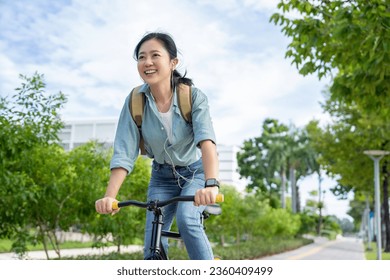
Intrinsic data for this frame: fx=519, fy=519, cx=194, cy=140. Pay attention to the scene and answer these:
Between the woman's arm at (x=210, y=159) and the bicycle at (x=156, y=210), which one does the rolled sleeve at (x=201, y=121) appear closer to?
the woman's arm at (x=210, y=159)

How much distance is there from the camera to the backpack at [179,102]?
2.37 m

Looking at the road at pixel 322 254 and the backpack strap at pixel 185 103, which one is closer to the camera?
the backpack strap at pixel 185 103

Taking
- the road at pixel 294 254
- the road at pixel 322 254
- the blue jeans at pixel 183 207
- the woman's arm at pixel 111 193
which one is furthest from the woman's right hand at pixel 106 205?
the road at pixel 322 254

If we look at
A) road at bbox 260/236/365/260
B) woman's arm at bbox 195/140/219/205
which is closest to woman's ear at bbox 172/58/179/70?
woman's arm at bbox 195/140/219/205

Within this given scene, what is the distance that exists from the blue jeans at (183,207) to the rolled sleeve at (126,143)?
172 mm

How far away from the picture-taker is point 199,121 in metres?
2.29

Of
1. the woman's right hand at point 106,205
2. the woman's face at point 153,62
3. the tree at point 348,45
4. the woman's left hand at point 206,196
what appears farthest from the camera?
the tree at point 348,45

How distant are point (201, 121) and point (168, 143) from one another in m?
0.21

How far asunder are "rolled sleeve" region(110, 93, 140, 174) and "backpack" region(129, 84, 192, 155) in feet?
0.08

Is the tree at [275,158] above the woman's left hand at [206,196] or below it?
above

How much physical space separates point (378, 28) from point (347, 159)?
15036mm

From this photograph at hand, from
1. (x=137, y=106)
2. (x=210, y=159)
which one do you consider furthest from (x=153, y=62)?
(x=210, y=159)

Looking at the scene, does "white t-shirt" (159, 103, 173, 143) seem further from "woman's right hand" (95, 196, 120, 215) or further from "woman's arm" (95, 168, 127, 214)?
"woman's right hand" (95, 196, 120, 215)
